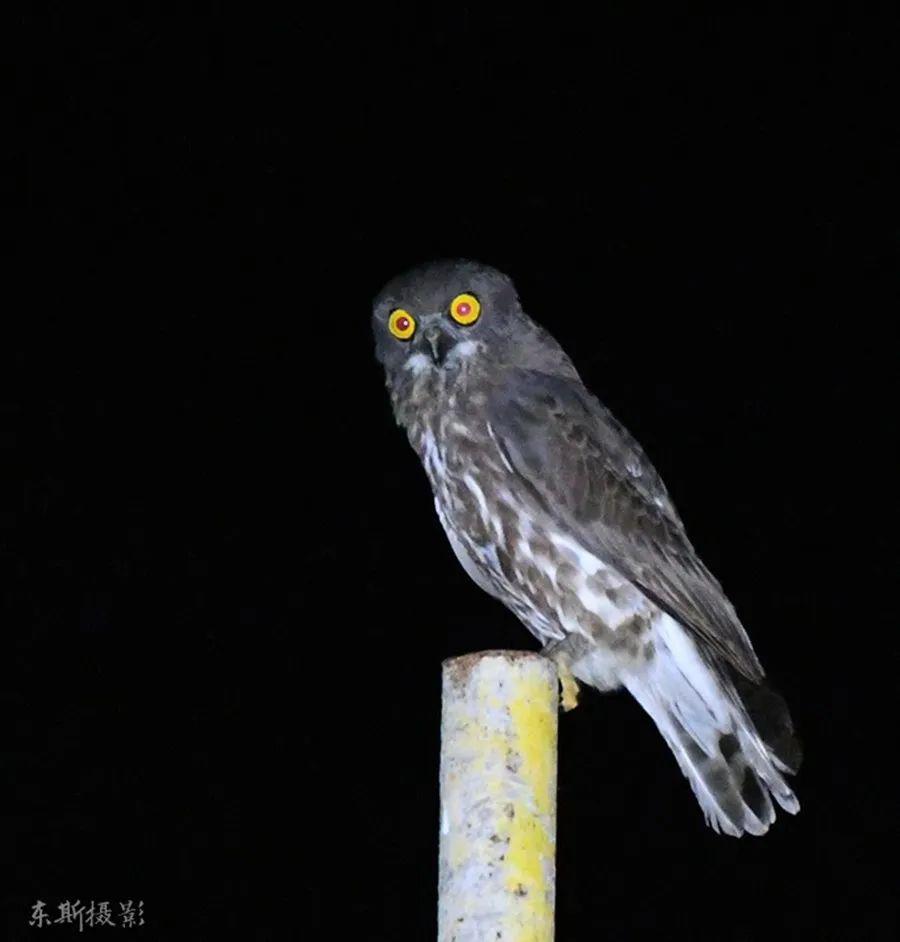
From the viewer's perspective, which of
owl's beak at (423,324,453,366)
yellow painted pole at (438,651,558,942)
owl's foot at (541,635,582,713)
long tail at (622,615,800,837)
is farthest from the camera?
owl's beak at (423,324,453,366)

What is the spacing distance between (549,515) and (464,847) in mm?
1256

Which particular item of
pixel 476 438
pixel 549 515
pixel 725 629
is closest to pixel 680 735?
pixel 725 629

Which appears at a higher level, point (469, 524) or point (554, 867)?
point (469, 524)

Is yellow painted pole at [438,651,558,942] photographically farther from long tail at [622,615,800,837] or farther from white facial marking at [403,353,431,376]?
white facial marking at [403,353,431,376]

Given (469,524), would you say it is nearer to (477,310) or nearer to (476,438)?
(476,438)

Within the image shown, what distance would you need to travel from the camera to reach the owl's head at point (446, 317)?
378cm

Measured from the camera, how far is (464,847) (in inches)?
94.5

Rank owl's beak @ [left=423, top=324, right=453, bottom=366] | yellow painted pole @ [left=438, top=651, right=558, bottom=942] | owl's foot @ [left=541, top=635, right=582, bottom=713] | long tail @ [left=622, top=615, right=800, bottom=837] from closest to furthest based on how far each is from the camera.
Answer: yellow painted pole @ [left=438, top=651, right=558, bottom=942], long tail @ [left=622, top=615, right=800, bottom=837], owl's foot @ [left=541, top=635, right=582, bottom=713], owl's beak @ [left=423, top=324, right=453, bottom=366]

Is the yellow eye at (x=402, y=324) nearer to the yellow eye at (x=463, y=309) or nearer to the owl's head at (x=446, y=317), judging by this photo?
the owl's head at (x=446, y=317)

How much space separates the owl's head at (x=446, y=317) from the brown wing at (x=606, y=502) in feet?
0.50

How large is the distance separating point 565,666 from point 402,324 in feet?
3.22

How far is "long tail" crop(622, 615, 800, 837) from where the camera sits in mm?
3389

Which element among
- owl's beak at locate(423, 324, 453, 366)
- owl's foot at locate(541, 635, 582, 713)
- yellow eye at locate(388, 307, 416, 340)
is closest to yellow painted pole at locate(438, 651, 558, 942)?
owl's foot at locate(541, 635, 582, 713)

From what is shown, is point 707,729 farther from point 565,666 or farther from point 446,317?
point 446,317
